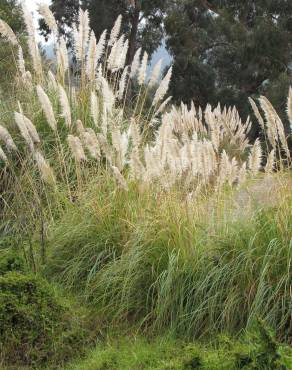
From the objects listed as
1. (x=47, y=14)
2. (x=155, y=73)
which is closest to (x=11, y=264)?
(x=155, y=73)

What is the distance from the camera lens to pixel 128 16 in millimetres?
23578

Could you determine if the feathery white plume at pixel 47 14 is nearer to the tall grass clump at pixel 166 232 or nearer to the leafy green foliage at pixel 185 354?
the tall grass clump at pixel 166 232

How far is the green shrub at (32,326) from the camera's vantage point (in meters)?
3.93

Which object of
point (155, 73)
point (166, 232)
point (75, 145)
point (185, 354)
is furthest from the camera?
point (155, 73)

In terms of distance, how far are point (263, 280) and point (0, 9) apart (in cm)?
1576

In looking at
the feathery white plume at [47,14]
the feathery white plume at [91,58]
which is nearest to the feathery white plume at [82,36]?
the feathery white plume at [91,58]

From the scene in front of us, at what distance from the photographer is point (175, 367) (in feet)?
11.3

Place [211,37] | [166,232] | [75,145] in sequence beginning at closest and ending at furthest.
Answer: [166,232]
[75,145]
[211,37]

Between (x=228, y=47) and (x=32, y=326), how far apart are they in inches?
925

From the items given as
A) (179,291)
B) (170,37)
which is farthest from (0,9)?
(179,291)

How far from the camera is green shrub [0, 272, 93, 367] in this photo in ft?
12.9

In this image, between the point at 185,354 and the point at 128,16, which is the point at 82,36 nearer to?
the point at 185,354

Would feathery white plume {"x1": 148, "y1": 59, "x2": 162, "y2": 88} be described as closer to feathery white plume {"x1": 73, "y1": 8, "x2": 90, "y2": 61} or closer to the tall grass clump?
the tall grass clump

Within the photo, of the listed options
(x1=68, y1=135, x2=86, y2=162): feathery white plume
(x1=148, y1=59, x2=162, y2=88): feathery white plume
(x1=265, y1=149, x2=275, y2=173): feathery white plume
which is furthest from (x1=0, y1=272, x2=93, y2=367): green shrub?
(x1=148, y1=59, x2=162, y2=88): feathery white plume
